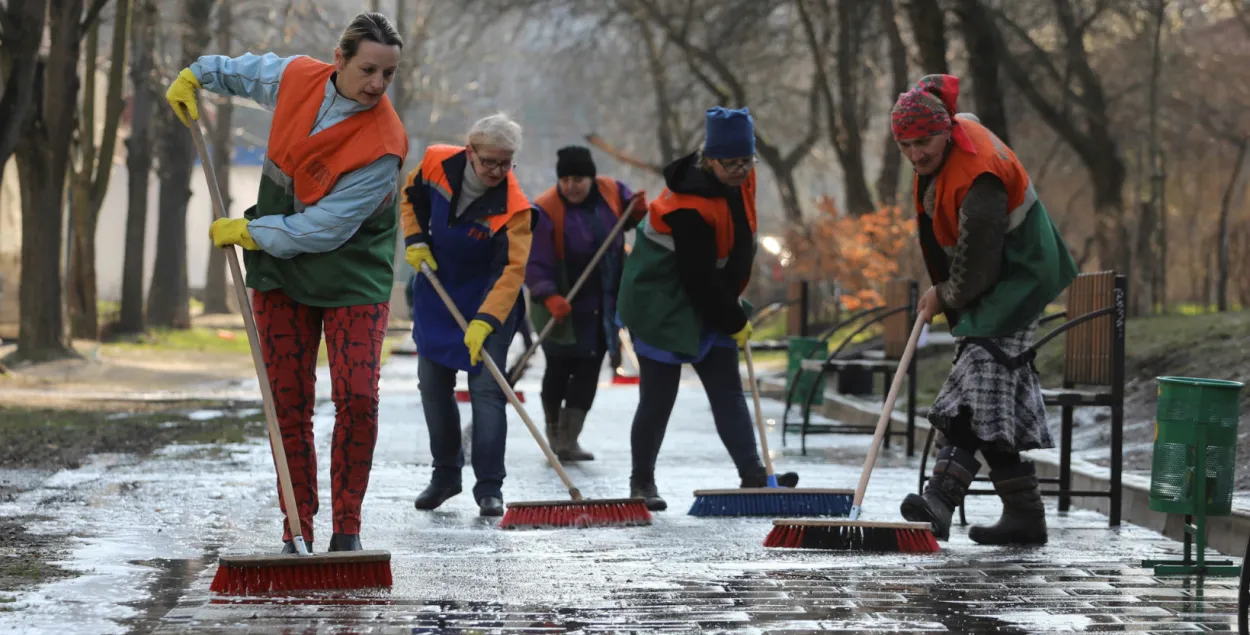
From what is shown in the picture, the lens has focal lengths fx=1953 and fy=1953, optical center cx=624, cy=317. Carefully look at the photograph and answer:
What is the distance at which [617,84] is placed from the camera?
131ft

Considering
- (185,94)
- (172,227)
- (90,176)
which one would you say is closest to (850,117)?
(172,227)

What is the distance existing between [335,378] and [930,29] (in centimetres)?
1248

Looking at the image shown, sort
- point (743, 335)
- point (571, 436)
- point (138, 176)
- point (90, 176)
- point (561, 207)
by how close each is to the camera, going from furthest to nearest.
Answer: point (138, 176)
point (90, 176)
point (571, 436)
point (561, 207)
point (743, 335)

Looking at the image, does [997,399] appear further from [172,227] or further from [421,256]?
[172,227]

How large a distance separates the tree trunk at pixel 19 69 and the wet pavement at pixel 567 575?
648cm

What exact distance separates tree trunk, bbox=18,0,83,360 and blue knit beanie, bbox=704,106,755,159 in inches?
459

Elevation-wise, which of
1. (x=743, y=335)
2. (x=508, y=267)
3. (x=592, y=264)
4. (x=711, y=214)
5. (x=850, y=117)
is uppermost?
(x=850, y=117)

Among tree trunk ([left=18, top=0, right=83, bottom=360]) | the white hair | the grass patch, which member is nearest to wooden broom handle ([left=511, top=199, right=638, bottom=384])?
the white hair

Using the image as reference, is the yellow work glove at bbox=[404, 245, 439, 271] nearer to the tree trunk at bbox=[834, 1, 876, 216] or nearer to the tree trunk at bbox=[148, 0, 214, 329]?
the tree trunk at bbox=[834, 1, 876, 216]

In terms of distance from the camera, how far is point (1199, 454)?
261 inches

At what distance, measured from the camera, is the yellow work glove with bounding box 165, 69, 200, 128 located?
633 centimetres

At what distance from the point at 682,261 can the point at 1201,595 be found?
2944 mm

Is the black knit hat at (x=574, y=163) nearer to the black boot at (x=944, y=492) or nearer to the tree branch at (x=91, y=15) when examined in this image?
the black boot at (x=944, y=492)

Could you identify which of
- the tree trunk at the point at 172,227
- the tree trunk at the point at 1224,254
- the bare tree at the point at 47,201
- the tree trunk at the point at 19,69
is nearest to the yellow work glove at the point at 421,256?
the tree trunk at the point at 19,69
